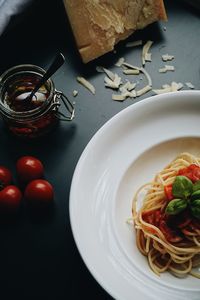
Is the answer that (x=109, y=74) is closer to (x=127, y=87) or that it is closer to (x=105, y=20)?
(x=127, y=87)

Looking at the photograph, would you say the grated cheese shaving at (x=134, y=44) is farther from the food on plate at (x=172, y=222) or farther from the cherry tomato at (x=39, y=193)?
the cherry tomato at (x=39, y=193)

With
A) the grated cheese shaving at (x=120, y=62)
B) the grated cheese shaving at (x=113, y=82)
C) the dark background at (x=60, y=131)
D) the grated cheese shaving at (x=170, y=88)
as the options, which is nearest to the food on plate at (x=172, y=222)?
the dark background at (x=60, y=131)

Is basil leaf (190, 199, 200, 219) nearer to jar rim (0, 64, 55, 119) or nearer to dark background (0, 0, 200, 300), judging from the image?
dark background (0, 0, 200, 300)

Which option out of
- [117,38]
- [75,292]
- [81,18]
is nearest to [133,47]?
[117,38]

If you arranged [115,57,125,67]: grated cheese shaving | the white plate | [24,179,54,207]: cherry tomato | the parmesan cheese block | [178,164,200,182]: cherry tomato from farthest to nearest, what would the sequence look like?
[115,57,125,67]: grated cheese shaving → the parmesan cheese block → [24,179,54,207]: cherry tomato → [178,164,200,182]: cherry tomato → the white plate

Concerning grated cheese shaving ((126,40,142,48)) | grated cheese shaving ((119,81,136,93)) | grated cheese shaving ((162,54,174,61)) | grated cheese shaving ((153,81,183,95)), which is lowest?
grated cheese shaving ((153,81,183,95))

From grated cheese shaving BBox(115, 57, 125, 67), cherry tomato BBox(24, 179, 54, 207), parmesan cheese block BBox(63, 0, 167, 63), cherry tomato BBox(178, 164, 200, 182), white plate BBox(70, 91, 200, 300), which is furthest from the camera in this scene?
grated cheese shaving BBox(115, 57, 125, 67)

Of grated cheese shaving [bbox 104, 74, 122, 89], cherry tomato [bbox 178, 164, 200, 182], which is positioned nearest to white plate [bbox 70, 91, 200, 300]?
cherry tomato [bbox 178, 164, 200, 182]
